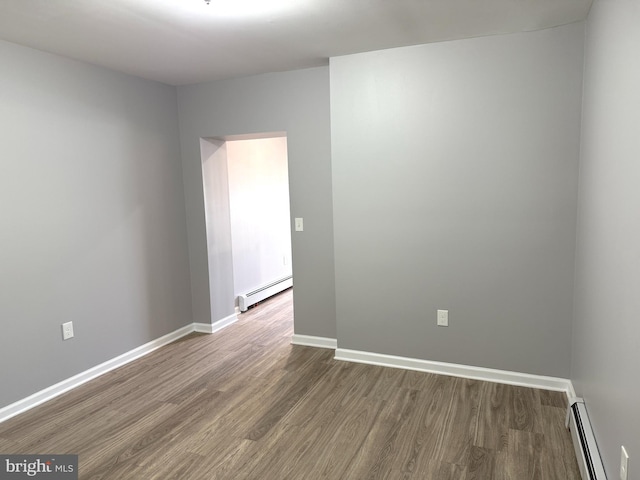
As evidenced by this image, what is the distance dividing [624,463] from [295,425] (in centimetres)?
171

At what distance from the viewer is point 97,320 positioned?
11.5 ft

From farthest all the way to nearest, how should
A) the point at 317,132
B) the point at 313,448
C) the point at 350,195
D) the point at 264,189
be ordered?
the point at 264,189 < the point at 317,132 < the point at 350,195 < the point at 313,448

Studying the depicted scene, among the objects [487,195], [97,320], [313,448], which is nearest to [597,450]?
[313,448]

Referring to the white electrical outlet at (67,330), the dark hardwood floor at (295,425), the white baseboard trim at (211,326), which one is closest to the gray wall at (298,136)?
the dark hardwood floor at (295,425)

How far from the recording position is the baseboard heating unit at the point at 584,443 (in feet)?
6.46

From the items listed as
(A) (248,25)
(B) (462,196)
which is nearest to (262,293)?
(B) (462,196)

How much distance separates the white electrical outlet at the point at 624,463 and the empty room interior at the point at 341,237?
2.6 inches

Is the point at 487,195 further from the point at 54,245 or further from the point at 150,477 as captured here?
the point at 54,245

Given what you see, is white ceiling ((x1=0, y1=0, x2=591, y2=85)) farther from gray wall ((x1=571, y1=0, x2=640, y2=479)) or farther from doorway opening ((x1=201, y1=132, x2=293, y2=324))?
→ doorway opening ((x1=201, y1=132, x2=293, y2=324))

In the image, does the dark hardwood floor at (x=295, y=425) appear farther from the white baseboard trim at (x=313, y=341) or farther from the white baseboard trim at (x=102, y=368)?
the white baseboard trim at (x=313, y=341)

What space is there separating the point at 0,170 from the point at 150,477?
2095 mm

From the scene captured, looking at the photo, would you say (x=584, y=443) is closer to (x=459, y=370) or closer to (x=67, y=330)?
(x=459, y=370)

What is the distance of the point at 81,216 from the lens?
3.35 metres

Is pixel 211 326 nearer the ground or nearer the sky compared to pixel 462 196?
nearer the ground
